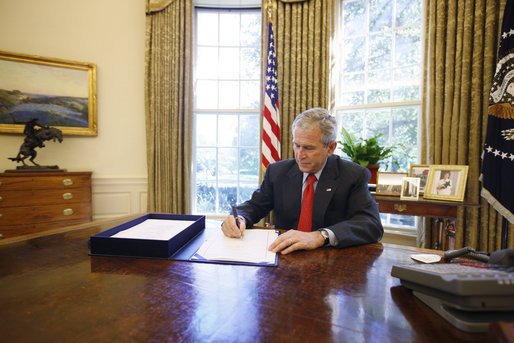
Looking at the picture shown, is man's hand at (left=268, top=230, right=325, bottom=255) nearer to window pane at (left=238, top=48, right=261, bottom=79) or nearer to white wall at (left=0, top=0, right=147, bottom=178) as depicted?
window pane at (left=238, top=48, right=261, bottom=79)

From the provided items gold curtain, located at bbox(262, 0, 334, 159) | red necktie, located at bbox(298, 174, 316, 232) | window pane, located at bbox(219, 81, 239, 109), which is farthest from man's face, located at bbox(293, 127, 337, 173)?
window pane, located at bbox(219, 81, 239, 109)

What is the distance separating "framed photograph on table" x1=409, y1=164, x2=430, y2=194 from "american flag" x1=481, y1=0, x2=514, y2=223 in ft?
1.52

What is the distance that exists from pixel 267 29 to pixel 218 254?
10.9 feet

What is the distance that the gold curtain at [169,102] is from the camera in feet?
11.9

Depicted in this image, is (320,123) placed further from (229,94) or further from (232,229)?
(229,94)

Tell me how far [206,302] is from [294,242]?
1.59ft

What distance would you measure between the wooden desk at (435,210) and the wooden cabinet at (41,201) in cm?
330

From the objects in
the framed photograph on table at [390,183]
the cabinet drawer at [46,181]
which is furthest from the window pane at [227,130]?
the framed photograph on table at [390,183]

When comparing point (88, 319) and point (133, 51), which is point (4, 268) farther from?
point (133, 51)

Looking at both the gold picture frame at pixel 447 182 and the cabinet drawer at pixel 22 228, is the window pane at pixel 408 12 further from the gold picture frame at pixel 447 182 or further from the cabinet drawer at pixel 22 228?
the cabinet drawer at pixel 22 228

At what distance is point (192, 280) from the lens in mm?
754

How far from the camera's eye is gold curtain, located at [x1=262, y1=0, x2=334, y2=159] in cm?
330

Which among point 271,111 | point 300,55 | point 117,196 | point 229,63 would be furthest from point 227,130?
point 117,196

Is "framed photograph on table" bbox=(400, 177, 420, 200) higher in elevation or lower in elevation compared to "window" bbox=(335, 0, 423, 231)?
lower
